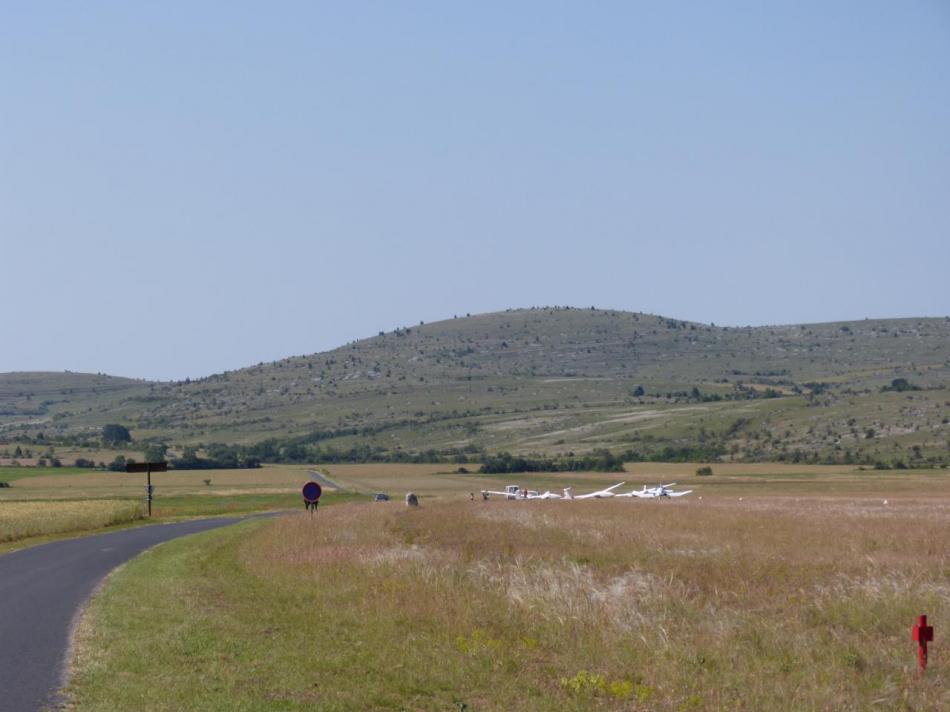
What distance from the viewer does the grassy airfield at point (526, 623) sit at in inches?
489

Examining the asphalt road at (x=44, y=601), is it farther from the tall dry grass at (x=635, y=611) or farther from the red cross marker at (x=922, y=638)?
the red cross marker at (x=922, y=638)

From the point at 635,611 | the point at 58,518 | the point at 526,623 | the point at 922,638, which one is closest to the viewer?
the point at 922,638

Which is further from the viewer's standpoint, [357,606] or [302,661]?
[357,606]

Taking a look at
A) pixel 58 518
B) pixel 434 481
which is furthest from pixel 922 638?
pixel 434 481

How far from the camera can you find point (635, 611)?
16.5m

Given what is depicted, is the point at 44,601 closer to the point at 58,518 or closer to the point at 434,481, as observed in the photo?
the point at 58,518

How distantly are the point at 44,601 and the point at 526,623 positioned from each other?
890cm

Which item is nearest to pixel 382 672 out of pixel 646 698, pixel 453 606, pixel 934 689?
pixel 646 698

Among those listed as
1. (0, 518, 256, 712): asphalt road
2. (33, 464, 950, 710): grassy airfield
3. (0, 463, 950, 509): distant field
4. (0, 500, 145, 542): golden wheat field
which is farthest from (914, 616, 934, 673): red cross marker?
(0, 463, 950, 509): distant field

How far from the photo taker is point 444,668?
13.5m

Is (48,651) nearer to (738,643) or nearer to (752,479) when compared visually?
(738,643)

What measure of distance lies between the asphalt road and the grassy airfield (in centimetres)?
42

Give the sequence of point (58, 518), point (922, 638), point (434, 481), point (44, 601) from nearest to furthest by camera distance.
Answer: point (922, 638) → point (44, 601) → point (58, 518) → point (434, 481)

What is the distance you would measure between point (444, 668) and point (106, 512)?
42.6m
